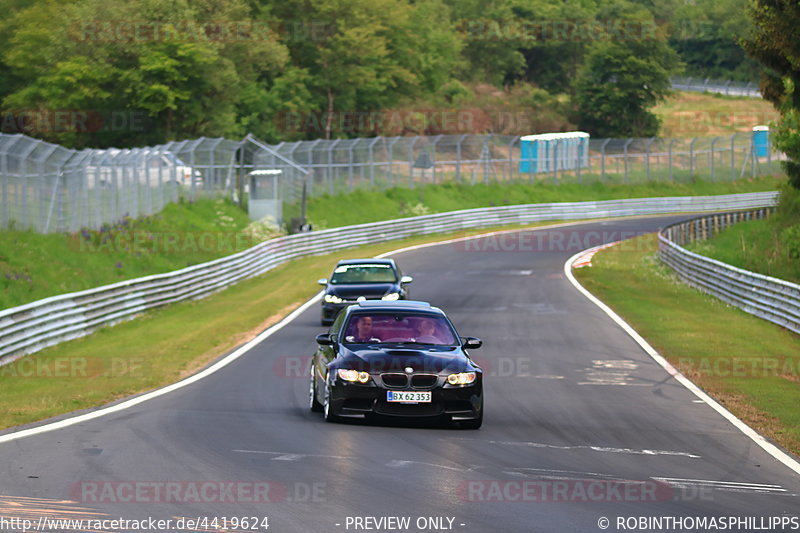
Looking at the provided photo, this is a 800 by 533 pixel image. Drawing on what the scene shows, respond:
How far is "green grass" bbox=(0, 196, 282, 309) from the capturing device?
87.0 feet

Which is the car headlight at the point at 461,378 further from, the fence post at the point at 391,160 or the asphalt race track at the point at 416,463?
the fence post at the point at 391,160

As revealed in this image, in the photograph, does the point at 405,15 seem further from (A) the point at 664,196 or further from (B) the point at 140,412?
(B) the point at 140,412

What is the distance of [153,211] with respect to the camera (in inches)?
1610

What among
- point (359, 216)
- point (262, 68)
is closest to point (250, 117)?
point (262, 68)

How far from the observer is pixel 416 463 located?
10.3 m

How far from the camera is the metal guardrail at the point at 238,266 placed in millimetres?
21125

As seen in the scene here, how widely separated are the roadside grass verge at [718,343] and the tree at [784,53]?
4232mm

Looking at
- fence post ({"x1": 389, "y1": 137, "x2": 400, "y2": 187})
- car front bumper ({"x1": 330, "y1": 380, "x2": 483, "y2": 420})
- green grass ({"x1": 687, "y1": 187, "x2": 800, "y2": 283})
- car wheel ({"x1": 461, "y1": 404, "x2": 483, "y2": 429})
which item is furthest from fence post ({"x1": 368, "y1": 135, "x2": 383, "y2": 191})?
car front bumper ({"x1": 330, "y1": 380, "x2": 483, "y2": 420})

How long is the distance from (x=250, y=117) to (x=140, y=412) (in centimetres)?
6221

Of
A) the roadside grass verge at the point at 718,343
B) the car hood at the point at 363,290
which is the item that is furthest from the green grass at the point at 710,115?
the car hood at the point at 363,290

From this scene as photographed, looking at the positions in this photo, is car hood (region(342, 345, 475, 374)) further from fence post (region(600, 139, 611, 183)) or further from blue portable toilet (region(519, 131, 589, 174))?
fence post (region(600, 139, 611, 183))

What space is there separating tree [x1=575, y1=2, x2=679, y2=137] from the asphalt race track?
81073 millimetres

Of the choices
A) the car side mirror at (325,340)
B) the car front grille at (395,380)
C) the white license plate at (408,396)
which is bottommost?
the white license plate at (408,396)

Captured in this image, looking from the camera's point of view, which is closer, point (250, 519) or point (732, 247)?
point (250, 519)
